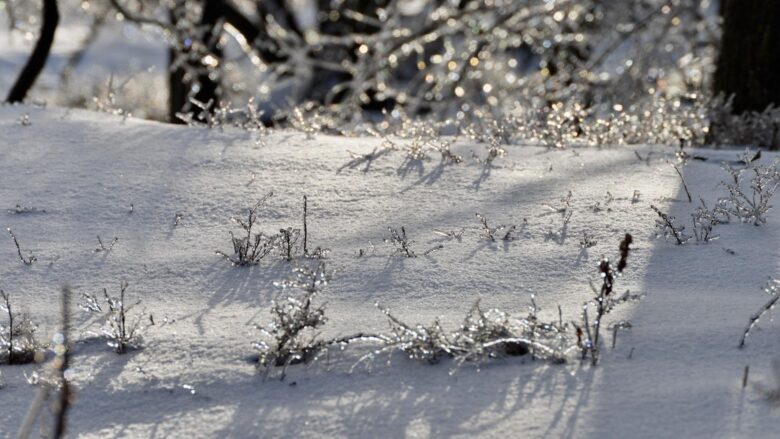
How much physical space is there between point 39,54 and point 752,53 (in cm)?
578

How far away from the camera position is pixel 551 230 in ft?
13.5

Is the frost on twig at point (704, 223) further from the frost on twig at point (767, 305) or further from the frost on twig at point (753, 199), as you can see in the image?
the frost on twig at point (767, 305)

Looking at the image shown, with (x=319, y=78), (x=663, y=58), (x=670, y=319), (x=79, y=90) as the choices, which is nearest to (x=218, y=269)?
(x=670, y=319)

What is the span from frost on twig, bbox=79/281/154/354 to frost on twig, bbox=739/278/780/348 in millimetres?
1971

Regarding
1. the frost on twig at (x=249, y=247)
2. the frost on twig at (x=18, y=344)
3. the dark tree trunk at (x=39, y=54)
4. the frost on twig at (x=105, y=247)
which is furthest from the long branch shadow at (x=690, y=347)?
the dark tree trunk at (x=39, y=54)

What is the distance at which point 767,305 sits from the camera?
123 inches

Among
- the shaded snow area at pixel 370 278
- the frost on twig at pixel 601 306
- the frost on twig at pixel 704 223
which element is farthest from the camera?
the frost on twig at pixel 704 223

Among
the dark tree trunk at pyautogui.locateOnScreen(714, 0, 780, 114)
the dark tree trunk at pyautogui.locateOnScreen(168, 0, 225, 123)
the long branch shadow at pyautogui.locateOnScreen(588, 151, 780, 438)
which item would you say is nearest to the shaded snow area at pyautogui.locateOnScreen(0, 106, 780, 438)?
the long branch shadow at pyautogui.locateOnScreen(588, 151, 780, 438)

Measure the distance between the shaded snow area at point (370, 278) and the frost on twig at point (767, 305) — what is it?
0.03m

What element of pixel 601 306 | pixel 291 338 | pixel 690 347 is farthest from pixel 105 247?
pixel 690 347

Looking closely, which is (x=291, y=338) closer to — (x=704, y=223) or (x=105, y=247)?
(x=105, y=247)

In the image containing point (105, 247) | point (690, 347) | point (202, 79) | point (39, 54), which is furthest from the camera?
point (202, 79)

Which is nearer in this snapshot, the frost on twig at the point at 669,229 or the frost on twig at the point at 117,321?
the frost on twig at the point at 117,321

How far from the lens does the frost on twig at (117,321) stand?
3205mm
